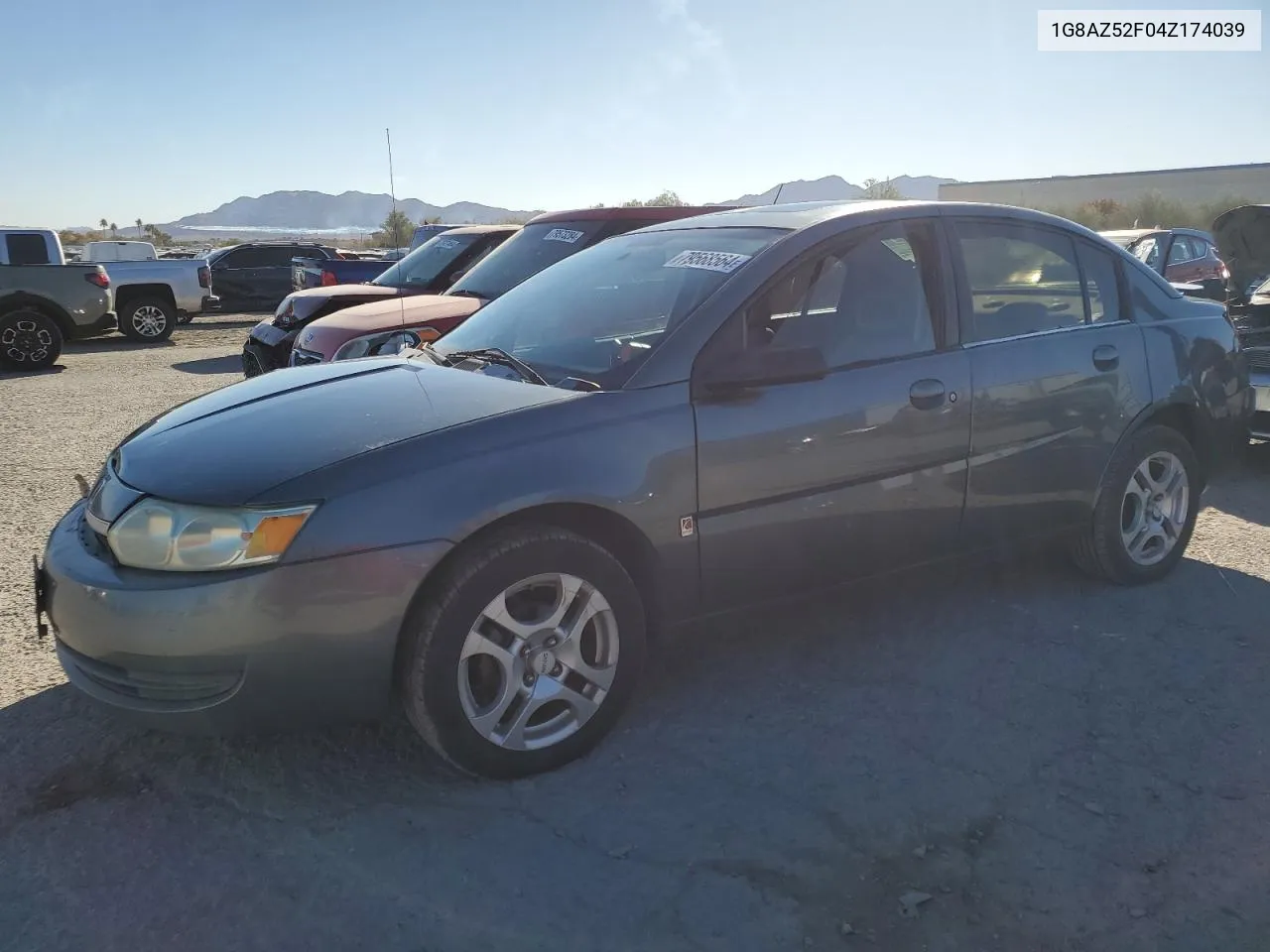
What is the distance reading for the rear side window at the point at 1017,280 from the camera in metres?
3.93

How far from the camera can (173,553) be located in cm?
267

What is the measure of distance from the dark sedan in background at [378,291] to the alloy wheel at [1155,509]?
5565 mm

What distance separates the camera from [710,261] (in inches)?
142

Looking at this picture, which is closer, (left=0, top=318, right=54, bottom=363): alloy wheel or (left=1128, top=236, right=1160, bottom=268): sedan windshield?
Result: (left=1128, top=236, right=1160, bottom=268): sedan windshield

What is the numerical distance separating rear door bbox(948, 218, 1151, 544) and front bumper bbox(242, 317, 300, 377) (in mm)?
5939

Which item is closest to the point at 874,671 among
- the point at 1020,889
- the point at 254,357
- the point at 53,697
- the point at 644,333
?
the point at 1020,889

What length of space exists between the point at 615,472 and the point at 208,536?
3.72ft

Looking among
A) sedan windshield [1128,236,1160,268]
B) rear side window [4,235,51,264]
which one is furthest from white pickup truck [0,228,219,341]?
sedan windshield [1128,236,1160,268]

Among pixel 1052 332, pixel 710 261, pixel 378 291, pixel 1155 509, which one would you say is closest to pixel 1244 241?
pixel 1155 509

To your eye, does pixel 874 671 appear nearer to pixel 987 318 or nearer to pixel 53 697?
pixel 987 318

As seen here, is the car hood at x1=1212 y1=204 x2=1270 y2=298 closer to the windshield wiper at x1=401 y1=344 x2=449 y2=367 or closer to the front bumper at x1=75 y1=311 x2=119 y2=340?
the windshield wiper at x1=401 y1=344 x2=449 y2=367

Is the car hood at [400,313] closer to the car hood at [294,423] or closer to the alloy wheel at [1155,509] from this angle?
the car hood at [294,423]

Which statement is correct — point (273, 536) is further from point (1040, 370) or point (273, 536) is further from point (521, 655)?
point (1040, 370)

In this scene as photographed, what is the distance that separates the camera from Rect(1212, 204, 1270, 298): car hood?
977 cm
